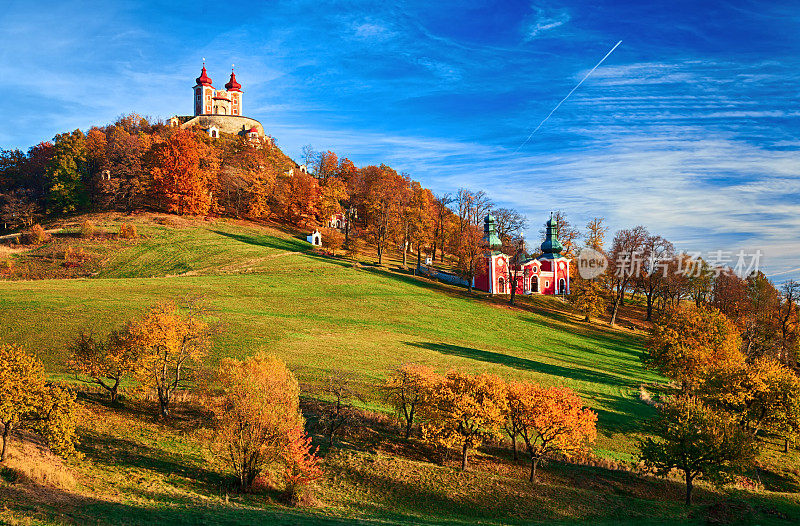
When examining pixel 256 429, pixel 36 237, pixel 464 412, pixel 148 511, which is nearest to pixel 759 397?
pixel 464 412

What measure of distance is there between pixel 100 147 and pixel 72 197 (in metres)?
15.3

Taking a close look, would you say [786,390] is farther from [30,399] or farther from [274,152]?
[274,152]

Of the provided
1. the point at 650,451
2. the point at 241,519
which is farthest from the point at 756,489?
the point at 241,519

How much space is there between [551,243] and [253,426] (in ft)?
276

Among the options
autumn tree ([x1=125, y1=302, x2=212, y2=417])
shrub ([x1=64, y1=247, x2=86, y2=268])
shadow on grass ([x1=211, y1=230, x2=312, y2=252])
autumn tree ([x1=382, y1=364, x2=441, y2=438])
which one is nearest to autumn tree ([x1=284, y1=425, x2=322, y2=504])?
autumn tree ([x1=382, y1=364, x2=441, y2=438])

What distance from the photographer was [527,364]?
1972 inches

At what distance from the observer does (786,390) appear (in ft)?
128

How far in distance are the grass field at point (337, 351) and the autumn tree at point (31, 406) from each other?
190cm

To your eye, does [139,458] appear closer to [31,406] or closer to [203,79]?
[31,406]

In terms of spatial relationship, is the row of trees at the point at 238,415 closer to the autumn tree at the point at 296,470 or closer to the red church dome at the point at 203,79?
the autumn tree at the point at 296,470

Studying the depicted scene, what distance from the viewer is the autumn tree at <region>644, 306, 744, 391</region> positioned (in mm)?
46531

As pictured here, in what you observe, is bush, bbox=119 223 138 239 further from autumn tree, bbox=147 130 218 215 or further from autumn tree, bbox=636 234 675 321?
autumn tree, bbox=636 234 675 321

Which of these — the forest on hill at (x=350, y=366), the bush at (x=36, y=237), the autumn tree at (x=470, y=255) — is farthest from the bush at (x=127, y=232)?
the autumn tree at (x=470, y=255)

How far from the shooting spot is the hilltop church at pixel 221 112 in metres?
147
